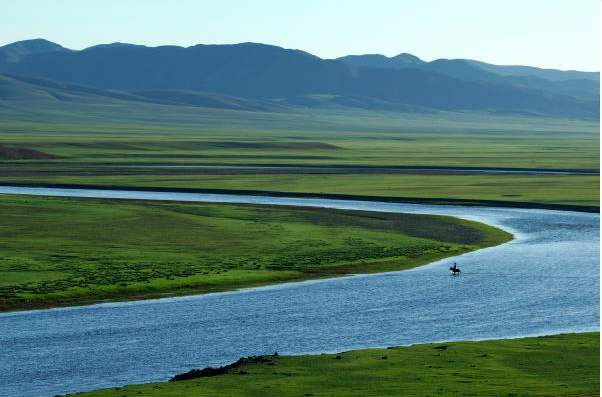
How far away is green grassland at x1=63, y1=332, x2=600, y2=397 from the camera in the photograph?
38812mm

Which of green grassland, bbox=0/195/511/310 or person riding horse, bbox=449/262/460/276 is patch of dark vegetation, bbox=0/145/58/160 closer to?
green grassland, bbox=0/195/511/310

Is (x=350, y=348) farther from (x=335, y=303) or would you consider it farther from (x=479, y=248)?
(x=479, y=248)

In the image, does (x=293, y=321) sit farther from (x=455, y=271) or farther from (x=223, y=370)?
(x=455, y=271)

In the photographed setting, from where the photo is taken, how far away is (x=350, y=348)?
4747cm

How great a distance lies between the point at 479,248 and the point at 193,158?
342 ft

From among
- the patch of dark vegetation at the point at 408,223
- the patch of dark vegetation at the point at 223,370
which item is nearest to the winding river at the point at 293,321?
the patch of dark vegetation at the point at 223,370

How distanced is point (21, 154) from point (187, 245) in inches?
3838

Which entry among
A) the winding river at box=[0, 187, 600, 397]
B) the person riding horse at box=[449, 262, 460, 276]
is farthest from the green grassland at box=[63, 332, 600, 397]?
the person riding horse at box=[449, 262, 460, 276]

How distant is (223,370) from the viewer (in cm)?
4238

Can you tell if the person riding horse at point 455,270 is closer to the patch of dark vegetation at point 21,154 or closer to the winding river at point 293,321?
the winding river at point 293,321

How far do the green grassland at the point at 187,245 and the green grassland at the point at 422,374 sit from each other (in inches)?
709

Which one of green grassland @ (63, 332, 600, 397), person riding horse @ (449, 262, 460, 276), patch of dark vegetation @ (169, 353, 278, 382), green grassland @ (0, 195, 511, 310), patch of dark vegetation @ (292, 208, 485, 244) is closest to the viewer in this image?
green grassland @ (63, 332, 600, 397)

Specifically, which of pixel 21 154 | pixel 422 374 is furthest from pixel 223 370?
pixel 21 154

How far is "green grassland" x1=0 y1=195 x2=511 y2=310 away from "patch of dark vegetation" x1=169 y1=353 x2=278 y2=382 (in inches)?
616
